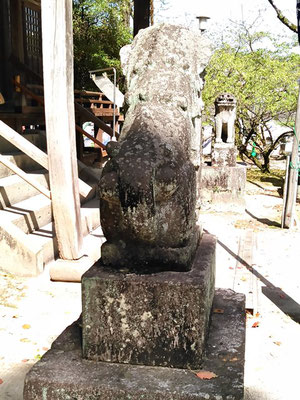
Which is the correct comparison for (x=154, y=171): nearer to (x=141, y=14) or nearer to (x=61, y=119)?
(x=61, y=119)

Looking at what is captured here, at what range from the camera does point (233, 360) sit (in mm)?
2121

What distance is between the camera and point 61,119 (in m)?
4.99

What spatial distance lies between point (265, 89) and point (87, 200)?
872cm

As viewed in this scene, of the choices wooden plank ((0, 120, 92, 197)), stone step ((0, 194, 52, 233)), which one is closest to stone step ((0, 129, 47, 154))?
stone step ((0, 194, 52, 233))

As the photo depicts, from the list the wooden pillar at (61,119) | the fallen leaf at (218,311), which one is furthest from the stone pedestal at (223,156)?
the fallen leaf at (218,311)

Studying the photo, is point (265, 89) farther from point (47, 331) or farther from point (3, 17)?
point (47, 331)

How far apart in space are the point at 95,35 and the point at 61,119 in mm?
11549

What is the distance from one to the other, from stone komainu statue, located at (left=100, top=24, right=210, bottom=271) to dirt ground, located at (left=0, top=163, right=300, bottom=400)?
1864 mm

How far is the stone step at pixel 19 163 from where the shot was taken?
6671 millimetres

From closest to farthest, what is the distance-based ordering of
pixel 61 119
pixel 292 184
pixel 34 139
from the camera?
pixel 61 119
pixel 34 139
pixel 292 184

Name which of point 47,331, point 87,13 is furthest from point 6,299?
point 87,13

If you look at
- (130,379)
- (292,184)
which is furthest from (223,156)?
(130,379)

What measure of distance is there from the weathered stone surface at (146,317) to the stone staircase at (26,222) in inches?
137

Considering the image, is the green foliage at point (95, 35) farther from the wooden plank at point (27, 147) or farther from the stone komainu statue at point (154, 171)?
the stone komainu statue at point (154, 171)
